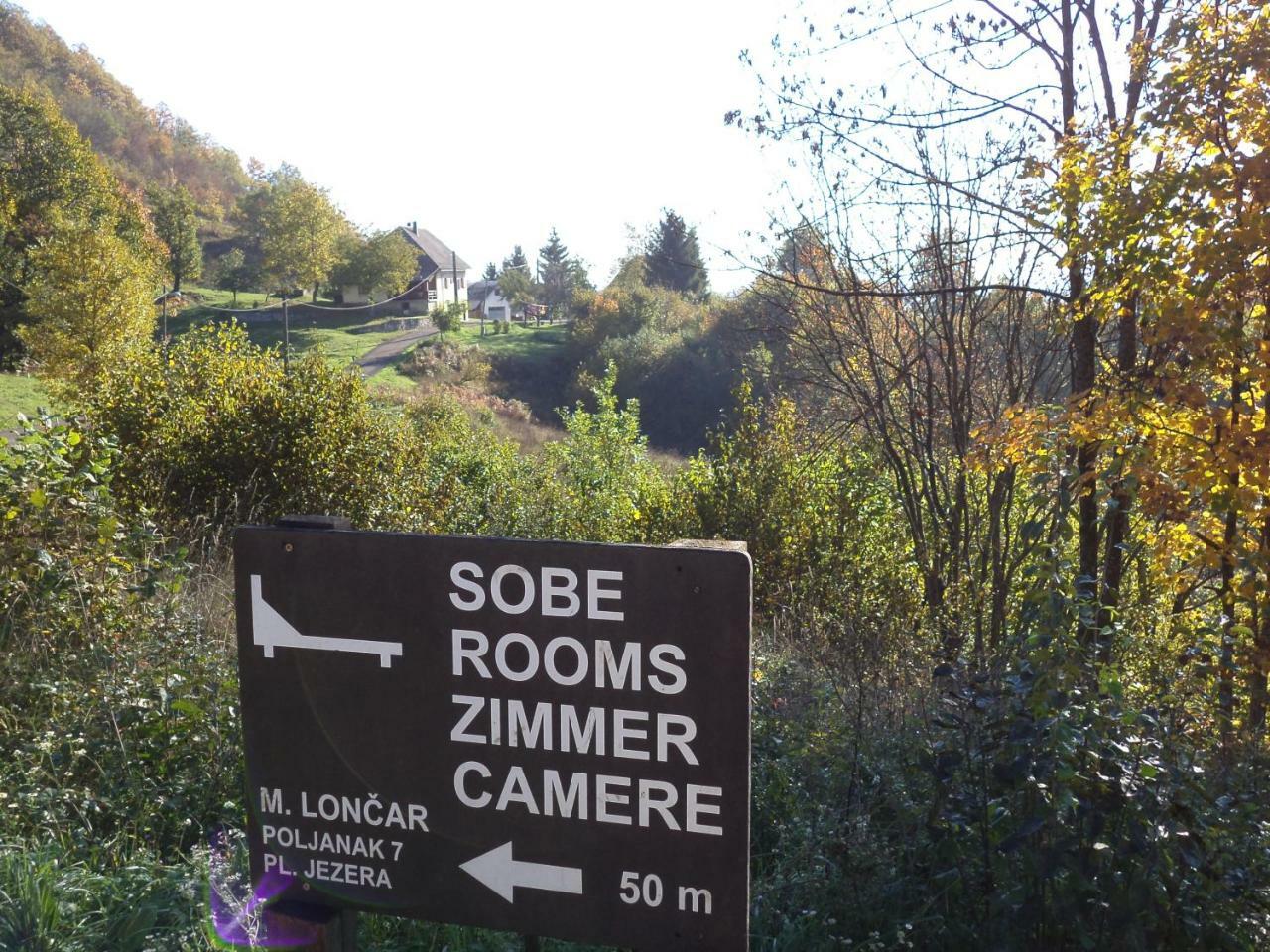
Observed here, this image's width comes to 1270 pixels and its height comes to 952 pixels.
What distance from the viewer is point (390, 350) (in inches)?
2537

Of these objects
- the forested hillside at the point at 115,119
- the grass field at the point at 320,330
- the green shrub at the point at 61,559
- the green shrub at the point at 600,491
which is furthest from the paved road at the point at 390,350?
the green shrub at the point at 61,559

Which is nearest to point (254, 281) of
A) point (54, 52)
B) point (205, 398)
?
point (54, 52)

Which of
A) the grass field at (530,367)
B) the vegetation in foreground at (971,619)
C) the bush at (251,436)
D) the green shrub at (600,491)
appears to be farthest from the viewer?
the grass field at (530,367)

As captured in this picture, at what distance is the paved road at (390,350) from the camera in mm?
58344

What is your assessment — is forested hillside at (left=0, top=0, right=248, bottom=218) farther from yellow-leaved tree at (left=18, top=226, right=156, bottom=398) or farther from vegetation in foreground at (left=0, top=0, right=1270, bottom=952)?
vegetation in foreground at (left=0, top=0, right=1270, bottom=952)

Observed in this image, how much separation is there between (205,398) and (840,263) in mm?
7319

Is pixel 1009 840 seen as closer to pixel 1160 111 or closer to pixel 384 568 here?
pixel 384 568

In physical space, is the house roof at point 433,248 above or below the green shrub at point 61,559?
above

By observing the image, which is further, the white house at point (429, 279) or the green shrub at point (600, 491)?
the white house at point (429, 279)

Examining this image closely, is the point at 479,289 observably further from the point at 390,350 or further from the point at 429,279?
the point at 390,350

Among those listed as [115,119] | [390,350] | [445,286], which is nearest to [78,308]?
[390,350]

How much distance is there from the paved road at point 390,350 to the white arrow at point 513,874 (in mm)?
53297

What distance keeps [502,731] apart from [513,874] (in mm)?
252

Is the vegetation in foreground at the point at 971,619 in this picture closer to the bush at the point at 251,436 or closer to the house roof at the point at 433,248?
the bush at the point at 251,436
